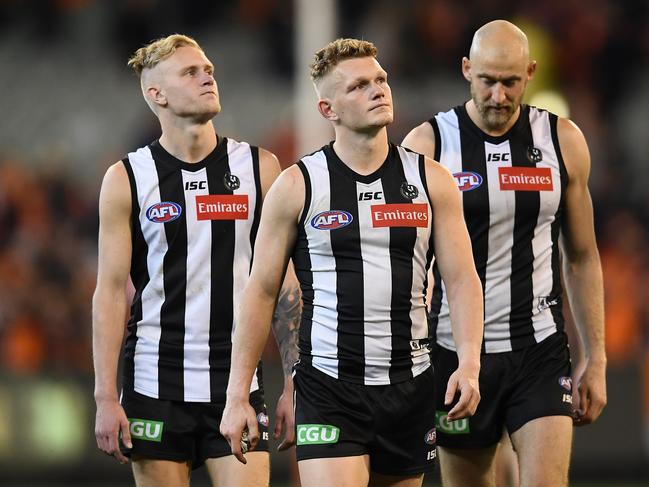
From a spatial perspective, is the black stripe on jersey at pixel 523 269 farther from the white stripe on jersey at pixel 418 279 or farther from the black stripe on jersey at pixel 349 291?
the black stripe on jersey at pixel 349 291

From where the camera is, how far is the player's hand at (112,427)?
5746 millimetres

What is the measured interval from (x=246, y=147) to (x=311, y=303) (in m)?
0.97

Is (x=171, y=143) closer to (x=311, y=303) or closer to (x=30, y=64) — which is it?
(x=311, y=303)

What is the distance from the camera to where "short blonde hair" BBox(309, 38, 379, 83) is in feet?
18.0

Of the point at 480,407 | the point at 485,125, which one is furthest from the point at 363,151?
Result: the point at 480,407

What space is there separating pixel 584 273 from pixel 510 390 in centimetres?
65

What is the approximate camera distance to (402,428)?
17.8ft

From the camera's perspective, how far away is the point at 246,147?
6.14 m

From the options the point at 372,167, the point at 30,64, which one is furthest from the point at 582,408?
the point at 30,64

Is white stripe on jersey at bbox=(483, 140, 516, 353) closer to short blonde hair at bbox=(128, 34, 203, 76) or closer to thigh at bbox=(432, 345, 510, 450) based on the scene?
thigh at bbox=(432, 345, 510, 450)

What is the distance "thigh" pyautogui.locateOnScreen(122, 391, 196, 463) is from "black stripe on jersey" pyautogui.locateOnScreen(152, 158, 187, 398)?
0.20ft

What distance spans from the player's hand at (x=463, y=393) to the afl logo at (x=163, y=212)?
1493 mm

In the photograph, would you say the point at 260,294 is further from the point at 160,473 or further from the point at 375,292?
the point at 160,473

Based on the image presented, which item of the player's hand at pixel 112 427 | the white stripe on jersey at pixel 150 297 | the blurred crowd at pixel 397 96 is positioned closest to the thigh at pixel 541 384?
the white stripe on jersey at pixel 150 297
